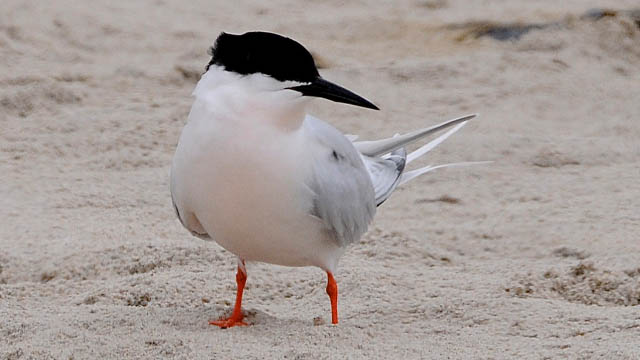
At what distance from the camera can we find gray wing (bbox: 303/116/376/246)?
2959 millimetres

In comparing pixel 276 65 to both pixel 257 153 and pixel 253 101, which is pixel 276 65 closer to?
pixel 253 101

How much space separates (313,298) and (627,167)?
197 cm

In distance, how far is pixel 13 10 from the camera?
6.43 m

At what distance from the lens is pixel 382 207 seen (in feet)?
15.3

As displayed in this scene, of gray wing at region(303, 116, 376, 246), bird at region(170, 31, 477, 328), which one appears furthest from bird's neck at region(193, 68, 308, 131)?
gray wing at region(303, 116, 376, 246)

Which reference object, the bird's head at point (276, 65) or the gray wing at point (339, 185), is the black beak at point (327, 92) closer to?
the bird's head at point (276, 65)

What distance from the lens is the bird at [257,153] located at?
108 inches

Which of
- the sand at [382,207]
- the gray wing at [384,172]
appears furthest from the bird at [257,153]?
the gray wing at [384,172]

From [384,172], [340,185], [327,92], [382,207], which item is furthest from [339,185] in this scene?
[382,207]

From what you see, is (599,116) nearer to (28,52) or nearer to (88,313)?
(28,52)

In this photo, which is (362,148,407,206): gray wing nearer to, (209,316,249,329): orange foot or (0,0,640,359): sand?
(0,0,640,359): sand

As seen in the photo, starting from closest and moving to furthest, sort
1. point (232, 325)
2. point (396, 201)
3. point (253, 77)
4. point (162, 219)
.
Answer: point (253, 77), point (232, 325), point (162, 219), point (396, 201)

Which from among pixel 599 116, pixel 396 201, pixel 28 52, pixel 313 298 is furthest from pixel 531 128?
pixel 28 52

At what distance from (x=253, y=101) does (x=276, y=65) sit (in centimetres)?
10
